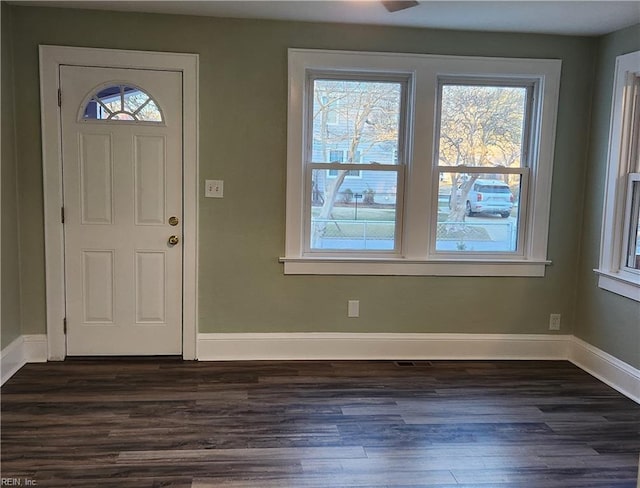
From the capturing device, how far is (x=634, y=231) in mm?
3359

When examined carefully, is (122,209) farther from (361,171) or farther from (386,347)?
(386,347)

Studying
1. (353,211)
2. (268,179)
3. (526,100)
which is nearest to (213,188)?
(268,179)

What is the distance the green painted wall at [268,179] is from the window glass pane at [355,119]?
245mm

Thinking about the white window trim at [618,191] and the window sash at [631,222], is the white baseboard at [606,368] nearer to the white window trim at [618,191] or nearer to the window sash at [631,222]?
the white window trim at [618,191]

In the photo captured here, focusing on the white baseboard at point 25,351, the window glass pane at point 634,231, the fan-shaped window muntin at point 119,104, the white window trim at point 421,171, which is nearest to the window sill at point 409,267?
the white window trim at point 421,171

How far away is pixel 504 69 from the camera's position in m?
3.58

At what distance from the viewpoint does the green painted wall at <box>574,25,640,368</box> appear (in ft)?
10.8

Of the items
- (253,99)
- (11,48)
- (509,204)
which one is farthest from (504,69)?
(11,48)

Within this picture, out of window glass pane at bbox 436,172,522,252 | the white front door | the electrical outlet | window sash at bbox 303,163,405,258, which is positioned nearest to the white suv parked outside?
window glass pane at bbox 436,172,522,252

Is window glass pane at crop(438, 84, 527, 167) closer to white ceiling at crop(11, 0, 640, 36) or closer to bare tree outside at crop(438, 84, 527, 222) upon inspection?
bare tree outside at crop(438, 84, 527, 222)

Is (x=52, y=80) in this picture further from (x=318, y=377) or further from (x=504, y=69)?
(x=504, y=69)

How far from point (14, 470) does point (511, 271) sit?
124 inches

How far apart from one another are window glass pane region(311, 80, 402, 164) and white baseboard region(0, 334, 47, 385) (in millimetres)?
2203

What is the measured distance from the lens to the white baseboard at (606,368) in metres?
3.23
